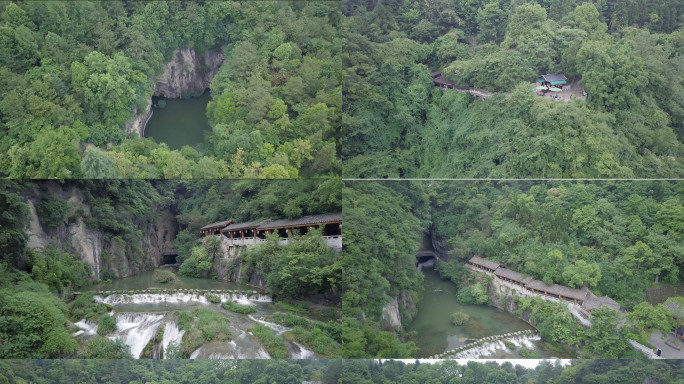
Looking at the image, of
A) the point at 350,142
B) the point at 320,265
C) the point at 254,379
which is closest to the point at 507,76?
the point at 350,142

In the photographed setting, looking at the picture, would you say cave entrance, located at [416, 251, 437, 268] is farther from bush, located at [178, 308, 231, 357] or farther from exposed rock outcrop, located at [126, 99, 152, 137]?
exposed rock outcrop, located at [126, 99, 152, 137]

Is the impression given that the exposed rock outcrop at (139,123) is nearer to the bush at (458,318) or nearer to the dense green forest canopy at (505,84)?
the dense green forest canopy at (505,84)

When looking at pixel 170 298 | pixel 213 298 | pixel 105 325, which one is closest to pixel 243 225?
pixel 213 298

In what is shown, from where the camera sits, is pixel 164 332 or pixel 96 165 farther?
pixel 96 165

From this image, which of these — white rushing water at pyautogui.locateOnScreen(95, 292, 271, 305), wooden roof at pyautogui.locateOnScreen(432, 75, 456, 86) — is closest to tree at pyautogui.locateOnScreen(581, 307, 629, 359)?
wooden roof at pyautogui.locateOnScreen(432, 75, 456, 86)

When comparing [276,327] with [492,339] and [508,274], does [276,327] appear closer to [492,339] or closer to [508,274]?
[492,339]

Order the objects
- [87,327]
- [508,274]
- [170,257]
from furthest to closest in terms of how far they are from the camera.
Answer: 1. [170,257]
2. [508,274]
3. [87,327]

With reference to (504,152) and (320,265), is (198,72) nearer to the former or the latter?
(320,265)

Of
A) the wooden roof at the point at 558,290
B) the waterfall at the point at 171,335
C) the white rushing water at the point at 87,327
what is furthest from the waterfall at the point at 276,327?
the wooden roof at the point at 558,290
